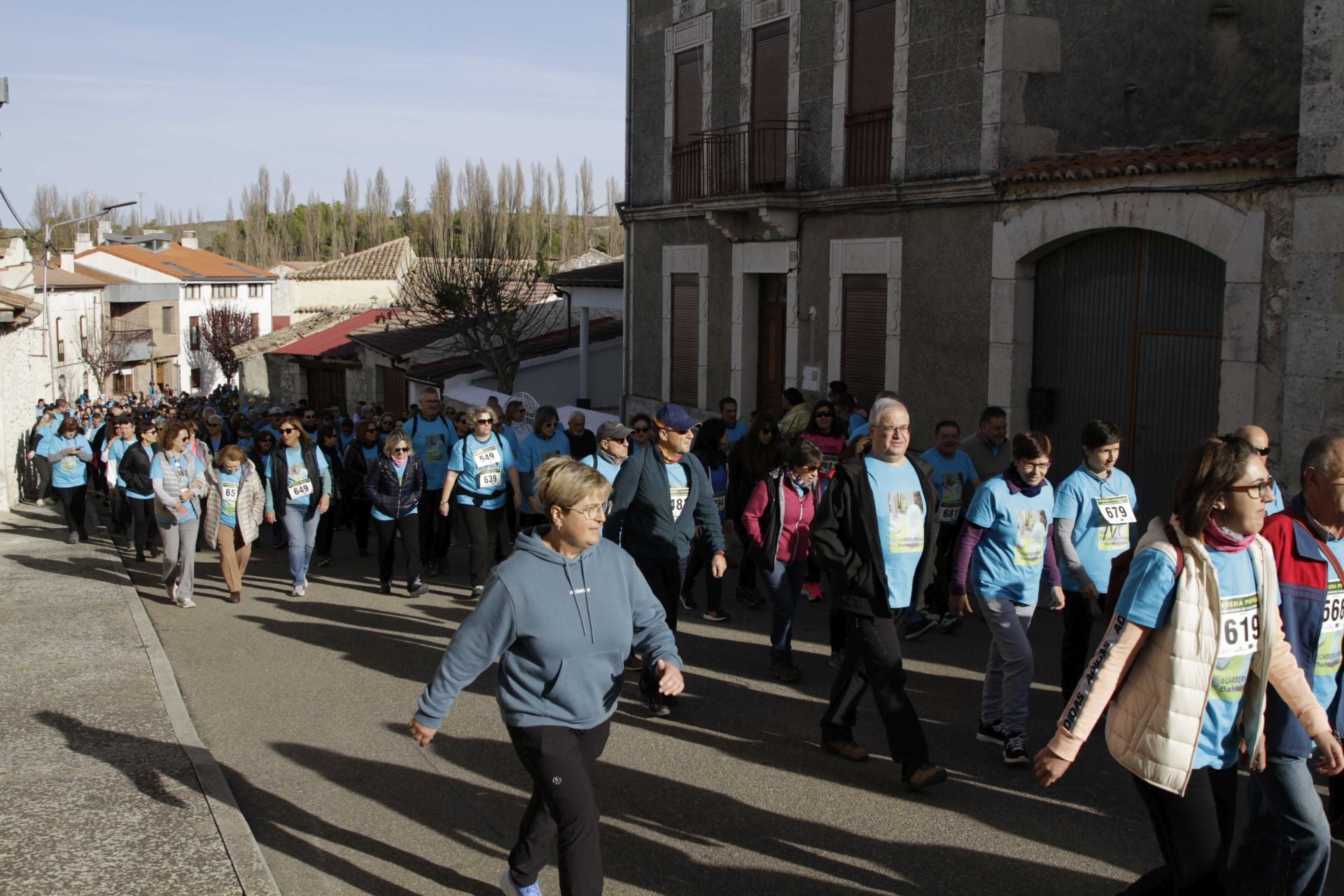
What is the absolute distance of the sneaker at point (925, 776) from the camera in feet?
19.0

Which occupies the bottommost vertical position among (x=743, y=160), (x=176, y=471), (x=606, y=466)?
(x=176, y=471)

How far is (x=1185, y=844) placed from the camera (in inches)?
149

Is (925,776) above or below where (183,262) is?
below

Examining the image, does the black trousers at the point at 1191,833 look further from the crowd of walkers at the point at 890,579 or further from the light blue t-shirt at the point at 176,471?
the light blue t-shirt at the point at 176,471

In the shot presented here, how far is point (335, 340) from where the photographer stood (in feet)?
128

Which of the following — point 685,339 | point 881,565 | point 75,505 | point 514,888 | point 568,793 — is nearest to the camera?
point 568,793

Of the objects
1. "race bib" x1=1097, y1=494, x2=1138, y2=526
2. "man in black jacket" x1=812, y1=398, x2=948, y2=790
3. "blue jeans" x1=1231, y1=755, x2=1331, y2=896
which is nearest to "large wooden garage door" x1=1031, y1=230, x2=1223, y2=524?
"race bib" x1=1097, y1=494, x2=1138, y2=526

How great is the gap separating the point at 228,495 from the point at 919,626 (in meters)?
6.11

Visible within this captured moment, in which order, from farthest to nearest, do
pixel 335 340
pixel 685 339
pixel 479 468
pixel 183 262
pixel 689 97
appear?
pixel 183 262, pixel 335 340, pixel 685 339, pixel 689 97, pixel 479 468

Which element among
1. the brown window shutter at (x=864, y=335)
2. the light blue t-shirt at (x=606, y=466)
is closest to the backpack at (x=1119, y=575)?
the light blue t-shirt at (x=606, y=466)

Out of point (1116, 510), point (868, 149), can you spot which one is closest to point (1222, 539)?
point (1116, 510)

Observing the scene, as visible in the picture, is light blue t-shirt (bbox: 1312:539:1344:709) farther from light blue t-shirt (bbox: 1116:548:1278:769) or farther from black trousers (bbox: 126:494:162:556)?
black trousers (bbox: 126:494:162:556)

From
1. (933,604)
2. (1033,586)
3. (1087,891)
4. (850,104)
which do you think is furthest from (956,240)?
(1087,891)

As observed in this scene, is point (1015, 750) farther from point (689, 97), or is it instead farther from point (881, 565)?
point (689, 97)
